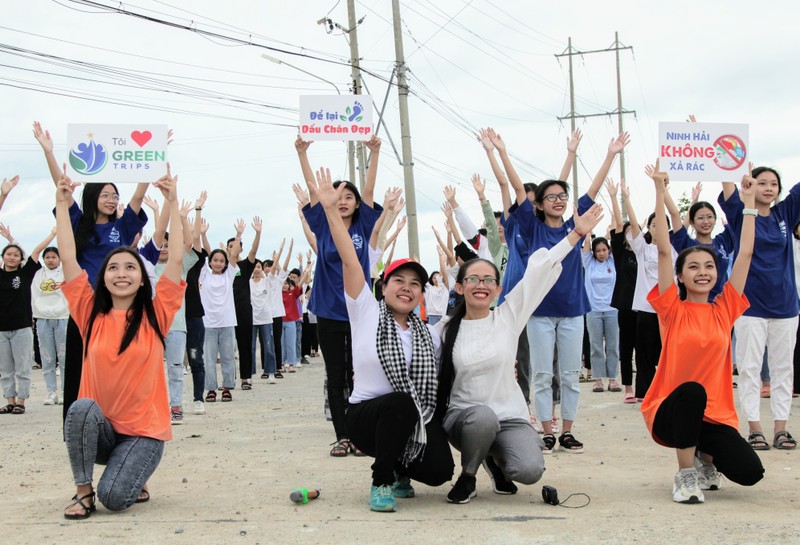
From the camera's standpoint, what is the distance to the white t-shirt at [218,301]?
11.9 meters

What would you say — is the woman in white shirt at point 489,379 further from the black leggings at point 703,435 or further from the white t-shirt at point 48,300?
the white t-shirt at point 48,300

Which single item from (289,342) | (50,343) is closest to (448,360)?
(50,343)

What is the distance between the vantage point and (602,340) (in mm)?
11938

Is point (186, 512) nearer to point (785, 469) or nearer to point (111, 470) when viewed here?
point (111, 470)

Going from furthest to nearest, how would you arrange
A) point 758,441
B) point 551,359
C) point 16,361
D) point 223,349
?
point 223,349, point 16,361, point 551,359, point 758,441

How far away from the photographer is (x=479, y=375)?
17.2 feet

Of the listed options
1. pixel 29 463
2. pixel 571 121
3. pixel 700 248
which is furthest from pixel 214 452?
pixel 571 121

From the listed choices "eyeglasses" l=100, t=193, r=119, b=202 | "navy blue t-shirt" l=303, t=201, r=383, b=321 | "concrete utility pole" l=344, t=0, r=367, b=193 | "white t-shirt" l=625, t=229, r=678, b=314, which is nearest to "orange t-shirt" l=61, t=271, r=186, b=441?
"eyeglasses" l=100, t=193, r=119, b=202

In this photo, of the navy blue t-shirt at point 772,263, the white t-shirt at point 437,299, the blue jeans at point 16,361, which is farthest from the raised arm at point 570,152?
the white t-shirt at point 437,299

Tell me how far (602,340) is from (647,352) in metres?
1.97

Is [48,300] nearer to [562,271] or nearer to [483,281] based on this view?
[562,271]

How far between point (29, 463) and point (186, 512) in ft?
8.44

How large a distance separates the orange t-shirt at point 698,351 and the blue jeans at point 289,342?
13805mm

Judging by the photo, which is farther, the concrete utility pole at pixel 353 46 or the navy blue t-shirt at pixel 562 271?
the concrete utility pole at pixel 353 46
